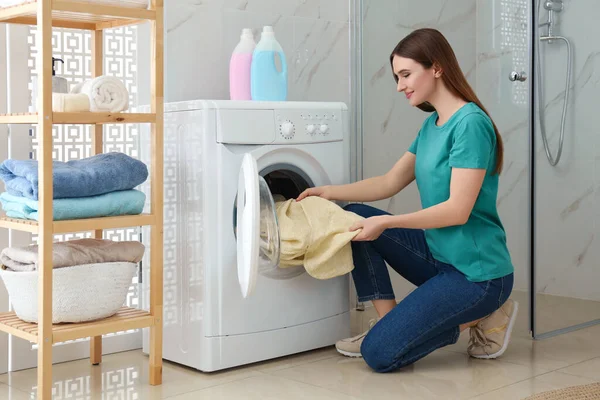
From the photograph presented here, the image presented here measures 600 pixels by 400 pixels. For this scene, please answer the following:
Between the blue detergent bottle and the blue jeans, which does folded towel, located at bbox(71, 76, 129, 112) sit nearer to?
the blue detergent bottle

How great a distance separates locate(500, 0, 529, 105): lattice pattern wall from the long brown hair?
43cm

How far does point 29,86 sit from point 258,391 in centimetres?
113

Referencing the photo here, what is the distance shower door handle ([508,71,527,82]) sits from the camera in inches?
109

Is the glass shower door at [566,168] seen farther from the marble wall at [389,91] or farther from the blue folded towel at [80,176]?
the blue folded towel at [80,176]

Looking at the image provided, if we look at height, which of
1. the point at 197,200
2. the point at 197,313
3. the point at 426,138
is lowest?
the point at 197,313

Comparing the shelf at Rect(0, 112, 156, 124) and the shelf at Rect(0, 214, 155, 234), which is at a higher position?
the shelf at Rect(0, 112, 156, 124)

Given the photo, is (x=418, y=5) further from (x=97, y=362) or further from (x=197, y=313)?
(x=97, y=362)

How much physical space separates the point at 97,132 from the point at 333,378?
3.41 ft

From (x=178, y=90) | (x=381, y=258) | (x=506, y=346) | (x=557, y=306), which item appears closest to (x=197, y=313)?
(x=381, y=258)

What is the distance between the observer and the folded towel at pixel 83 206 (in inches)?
82.6

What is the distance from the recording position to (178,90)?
2.76 m

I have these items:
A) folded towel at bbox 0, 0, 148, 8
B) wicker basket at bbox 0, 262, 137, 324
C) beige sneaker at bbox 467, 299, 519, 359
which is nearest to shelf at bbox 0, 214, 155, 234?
wicker basket at bbox 0, 262, 137, 324

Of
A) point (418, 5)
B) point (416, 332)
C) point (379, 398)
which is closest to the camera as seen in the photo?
point (379, 398)

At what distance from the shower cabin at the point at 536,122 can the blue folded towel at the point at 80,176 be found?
130 cm
